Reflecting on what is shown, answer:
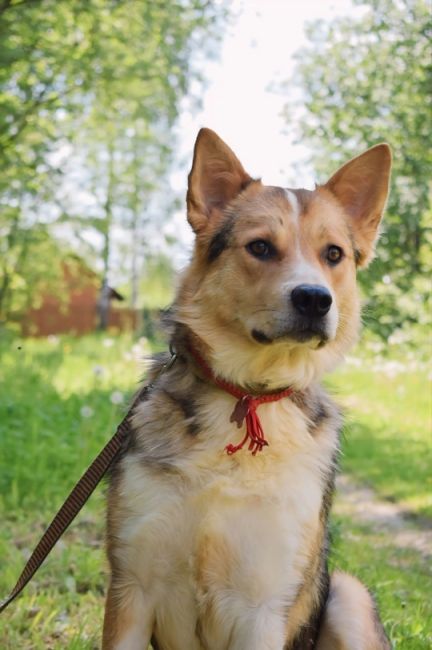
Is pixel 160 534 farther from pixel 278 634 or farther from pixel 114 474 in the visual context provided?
pixel 278 634

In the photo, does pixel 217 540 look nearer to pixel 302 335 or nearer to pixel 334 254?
pixel 302 335

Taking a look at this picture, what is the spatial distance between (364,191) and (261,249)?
61 centimetres

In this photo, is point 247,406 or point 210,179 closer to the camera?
point 247,406

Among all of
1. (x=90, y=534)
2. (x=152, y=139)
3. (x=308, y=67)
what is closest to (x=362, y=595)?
(x=90, y=534)

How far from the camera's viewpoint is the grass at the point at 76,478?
3746 mm

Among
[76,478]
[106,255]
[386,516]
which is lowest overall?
[106,255]

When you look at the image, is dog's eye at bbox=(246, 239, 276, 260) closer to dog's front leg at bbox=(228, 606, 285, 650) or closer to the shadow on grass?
dog's front leg at bbox=(228, 606, 285, 650)

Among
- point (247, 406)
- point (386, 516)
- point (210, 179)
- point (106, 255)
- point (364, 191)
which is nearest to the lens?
point (247, 406)

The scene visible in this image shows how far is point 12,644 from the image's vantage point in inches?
135

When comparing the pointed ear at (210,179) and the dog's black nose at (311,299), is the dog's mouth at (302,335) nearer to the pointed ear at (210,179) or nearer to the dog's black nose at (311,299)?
the dog's black nose at (311,299)

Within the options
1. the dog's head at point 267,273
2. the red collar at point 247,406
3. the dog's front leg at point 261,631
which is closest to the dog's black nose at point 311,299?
the dog's head at point 267,273

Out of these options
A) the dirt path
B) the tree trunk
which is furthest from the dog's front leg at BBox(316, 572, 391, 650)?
the tree trunk

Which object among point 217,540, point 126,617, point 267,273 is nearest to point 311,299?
point 267,273

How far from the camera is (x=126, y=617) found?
268cm
